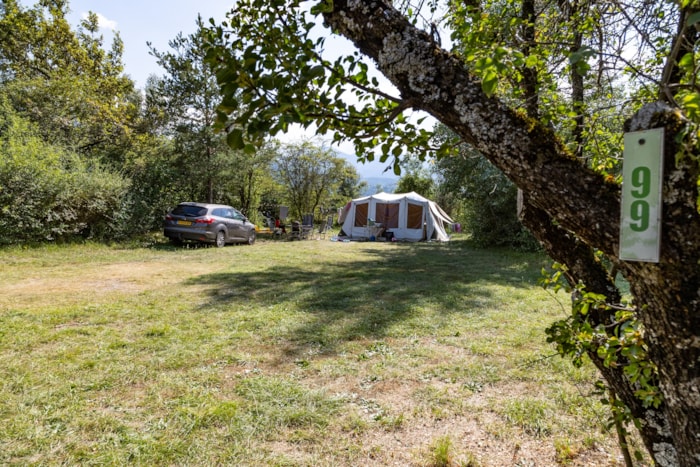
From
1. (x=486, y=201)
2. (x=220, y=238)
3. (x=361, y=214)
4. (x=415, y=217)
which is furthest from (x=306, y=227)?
(x=486, y=201)

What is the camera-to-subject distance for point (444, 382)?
2.85 meters

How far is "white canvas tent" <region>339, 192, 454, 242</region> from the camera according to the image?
16.8m

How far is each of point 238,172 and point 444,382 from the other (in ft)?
45.1

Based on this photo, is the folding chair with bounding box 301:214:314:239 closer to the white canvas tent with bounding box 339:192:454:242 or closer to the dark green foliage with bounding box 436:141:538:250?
the white canvas tent with bounding box 339:192:454:242

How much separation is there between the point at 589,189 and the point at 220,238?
11.6 metres

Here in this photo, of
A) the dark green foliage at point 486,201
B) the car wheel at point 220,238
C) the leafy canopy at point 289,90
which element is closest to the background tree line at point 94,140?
the car wheel at point 220,238

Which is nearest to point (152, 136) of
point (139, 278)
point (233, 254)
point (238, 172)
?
point (238, 172)

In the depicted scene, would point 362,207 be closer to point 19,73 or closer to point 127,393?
point 19,73

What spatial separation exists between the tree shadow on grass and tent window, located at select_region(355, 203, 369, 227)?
832 centimetres

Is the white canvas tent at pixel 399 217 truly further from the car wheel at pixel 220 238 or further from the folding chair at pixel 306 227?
the car wheel at pixel 220 238

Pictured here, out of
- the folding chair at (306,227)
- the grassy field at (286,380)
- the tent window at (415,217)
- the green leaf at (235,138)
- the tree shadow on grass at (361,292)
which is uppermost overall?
the tent window at (415,217)

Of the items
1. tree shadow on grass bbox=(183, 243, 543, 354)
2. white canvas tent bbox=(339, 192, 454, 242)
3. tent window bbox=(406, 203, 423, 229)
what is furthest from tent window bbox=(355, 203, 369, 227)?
tree shadow on grass bbox=(183, 243, 543, 354)

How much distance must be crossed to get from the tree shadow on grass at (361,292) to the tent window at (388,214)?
25.9 ft

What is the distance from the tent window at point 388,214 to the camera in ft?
56.8
